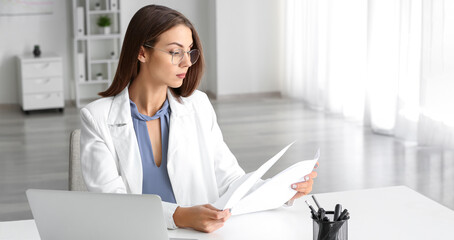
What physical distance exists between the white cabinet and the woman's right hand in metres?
5.99

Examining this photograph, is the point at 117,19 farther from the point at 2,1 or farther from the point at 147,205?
the point at 147,205

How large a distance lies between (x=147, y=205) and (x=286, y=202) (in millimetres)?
732

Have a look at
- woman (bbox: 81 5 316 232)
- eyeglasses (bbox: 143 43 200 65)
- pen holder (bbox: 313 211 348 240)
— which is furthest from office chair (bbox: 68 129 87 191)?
pen holder (bbox: 313 211 348 240)

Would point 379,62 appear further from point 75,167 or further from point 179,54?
point 179,54

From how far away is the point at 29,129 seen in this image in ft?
23.0

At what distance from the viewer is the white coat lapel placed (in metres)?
2.23

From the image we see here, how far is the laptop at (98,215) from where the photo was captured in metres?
1.58

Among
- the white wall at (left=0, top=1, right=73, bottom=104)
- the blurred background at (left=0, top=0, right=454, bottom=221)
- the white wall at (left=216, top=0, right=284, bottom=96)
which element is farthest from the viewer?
the white wall at (left=216, top=0, right=284, bottom=96)

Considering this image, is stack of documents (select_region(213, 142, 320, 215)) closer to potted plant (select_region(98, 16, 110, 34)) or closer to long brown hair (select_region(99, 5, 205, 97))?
long brown hair (select_region(99, 5, 205, 97))

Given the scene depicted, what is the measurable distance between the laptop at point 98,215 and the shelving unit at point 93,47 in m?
6.54

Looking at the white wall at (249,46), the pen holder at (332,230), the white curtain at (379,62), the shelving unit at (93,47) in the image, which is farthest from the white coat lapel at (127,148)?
the white wall at (249,46)

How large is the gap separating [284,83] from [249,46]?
0.59 metres

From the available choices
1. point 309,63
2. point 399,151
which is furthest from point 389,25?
point 309,63

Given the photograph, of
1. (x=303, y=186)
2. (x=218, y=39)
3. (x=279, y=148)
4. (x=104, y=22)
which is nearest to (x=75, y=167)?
(x=303, y=186)
